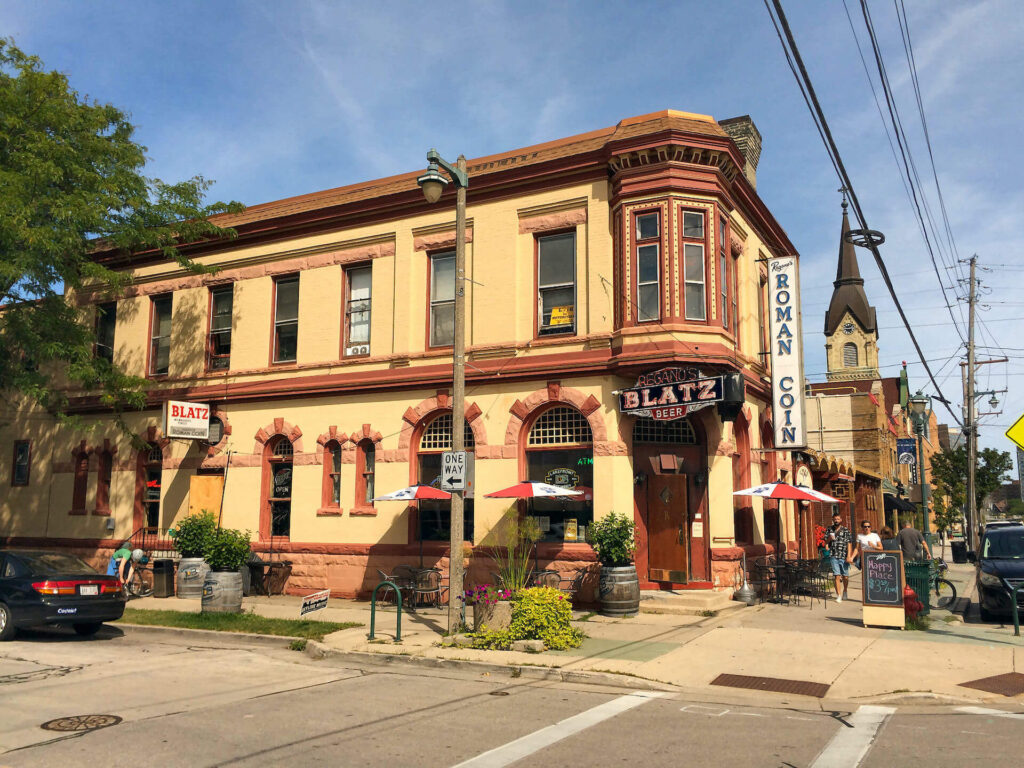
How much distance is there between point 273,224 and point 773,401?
13787 mm

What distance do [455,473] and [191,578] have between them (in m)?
9.43

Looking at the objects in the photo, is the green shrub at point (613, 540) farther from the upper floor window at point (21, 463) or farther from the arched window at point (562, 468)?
Result: the upper floor window at point (21, 463)

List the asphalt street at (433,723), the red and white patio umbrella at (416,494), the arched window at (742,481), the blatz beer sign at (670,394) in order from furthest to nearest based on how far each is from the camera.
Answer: the arched window at (742,481)
the red and white patio umbrella at (416,494)
the blatz beer sign at (670,394)
the asphalt street at (433,723)

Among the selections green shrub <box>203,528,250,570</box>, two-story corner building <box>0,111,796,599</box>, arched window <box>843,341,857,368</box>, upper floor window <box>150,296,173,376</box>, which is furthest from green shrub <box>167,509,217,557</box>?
arched window <box>843,341,857,368</box>

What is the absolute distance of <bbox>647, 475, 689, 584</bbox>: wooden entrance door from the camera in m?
17.8

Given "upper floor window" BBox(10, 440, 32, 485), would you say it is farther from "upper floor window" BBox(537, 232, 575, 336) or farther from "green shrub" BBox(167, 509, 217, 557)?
"upper floor window" BBox(537, 232, 575, 336)

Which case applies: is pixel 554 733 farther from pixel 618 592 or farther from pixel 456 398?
pixel 618 592

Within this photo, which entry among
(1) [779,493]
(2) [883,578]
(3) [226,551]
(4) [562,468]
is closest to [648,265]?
(4) [562,468]

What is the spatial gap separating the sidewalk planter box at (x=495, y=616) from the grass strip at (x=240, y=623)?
2.78m

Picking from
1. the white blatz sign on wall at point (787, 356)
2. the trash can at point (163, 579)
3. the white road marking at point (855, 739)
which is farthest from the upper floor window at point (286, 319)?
the white road marking at point (855, 739)

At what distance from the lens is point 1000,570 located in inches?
616

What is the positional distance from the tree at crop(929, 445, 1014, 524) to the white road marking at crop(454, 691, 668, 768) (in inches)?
2265

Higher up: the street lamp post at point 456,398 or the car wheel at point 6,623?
the street lamp post at point 456,398

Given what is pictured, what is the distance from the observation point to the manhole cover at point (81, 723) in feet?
26.1
